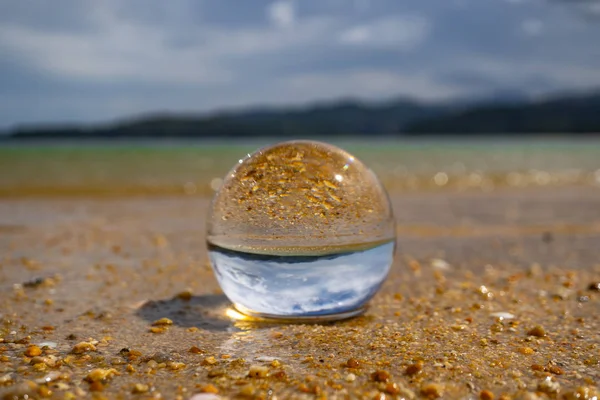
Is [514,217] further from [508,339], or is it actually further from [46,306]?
[46,306]

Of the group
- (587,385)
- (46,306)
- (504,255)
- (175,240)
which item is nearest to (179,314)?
(46,306)

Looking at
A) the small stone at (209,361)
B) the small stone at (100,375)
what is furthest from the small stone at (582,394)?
the small stone at (100,375)

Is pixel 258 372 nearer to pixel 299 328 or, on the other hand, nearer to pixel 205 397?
pixel 205 397

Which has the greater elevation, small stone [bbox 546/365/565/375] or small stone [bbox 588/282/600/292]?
small stone [bbox 546/365/565/375]

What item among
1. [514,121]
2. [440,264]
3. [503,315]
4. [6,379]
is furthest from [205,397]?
[514,121]

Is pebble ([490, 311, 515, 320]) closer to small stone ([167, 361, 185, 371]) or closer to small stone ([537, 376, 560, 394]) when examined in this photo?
small stone ([537, 376, 560, 394])

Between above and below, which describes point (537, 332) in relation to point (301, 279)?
below

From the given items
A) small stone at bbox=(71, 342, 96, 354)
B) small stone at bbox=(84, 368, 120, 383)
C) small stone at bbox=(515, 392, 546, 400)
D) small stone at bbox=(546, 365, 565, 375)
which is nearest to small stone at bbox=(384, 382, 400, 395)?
small stone at bbox=(515, 392, 546, 400)
